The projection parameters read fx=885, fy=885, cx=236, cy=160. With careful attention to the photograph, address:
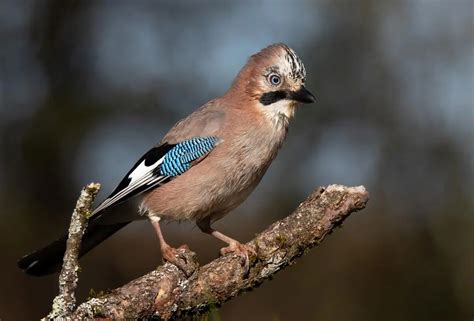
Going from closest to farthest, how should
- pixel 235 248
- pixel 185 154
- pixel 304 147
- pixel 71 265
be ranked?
pixel 71 265
pixel 235 248
pixel 185 154
pixel 304 147

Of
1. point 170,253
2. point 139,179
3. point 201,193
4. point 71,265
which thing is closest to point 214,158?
point 201,193

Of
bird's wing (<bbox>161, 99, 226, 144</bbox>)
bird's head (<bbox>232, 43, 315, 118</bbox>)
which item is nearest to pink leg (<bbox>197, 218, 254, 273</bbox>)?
bird's wing (<bbox>161, 99, 226, 144</bbox>)

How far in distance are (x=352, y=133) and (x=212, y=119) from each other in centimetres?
718

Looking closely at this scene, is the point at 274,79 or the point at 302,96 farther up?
the point at 274,79

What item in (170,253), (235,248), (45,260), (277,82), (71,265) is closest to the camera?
(71,265)

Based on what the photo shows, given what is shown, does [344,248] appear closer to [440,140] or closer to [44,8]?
[440,140]

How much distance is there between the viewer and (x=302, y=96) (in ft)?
22.2

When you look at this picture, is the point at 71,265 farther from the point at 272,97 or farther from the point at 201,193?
the point at 272,97

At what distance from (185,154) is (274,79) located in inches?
36.2

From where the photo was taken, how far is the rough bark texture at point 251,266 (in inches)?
195

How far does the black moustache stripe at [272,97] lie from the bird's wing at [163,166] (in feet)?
1.74

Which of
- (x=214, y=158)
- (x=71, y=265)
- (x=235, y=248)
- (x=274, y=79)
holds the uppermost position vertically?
(x=274, y=79)

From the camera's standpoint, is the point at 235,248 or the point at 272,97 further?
the point at 272,97

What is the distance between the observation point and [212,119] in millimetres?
6863
